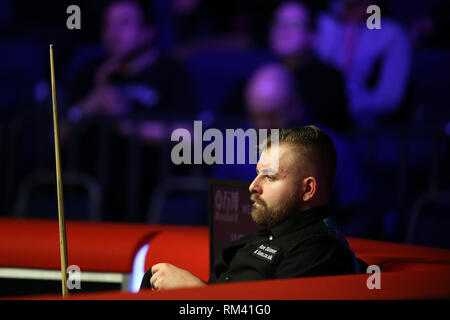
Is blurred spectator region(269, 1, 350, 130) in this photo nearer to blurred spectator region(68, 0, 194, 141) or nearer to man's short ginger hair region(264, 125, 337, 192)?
blurred spectator region(68, 0, 194, 141)

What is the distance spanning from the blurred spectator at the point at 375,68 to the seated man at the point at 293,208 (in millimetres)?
2950

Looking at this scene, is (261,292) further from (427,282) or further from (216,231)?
(216,231)

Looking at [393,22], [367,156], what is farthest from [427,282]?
[393,22]

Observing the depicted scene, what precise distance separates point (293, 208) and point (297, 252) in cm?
14

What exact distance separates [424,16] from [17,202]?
10.3ft

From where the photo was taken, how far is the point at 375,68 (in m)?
5.19

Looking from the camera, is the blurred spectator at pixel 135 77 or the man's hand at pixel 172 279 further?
the blurred spectator at pixel 135 77

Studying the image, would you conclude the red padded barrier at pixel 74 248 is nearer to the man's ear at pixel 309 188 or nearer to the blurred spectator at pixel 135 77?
the man's ear at pixel 309 188

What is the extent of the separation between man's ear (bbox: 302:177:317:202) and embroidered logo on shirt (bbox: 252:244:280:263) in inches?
6.9

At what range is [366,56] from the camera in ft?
17.0

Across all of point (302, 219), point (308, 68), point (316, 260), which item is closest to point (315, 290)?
point (316, 260)

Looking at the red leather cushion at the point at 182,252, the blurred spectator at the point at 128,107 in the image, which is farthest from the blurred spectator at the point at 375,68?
the red leather cushion at the point at 182,252

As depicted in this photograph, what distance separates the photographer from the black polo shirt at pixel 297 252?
7.02ft

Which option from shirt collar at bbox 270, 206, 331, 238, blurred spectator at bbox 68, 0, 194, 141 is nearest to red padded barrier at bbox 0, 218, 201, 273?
shirt collar at bbox 270, 206, 331, 238
